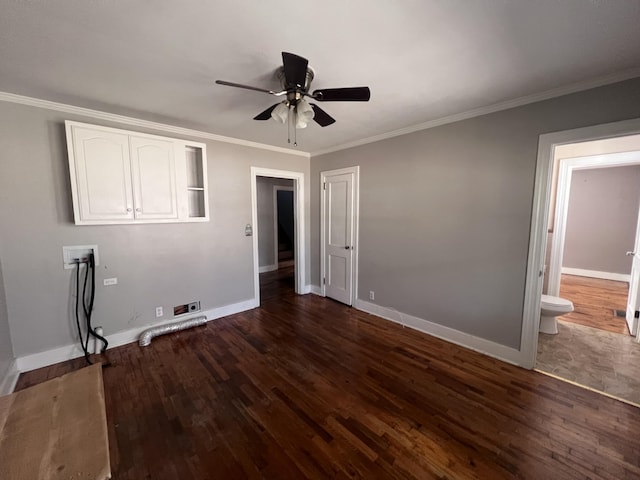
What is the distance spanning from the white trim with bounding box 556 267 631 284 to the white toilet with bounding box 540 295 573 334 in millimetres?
3759

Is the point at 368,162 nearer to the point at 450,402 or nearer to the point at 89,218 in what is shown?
the point at 450,402

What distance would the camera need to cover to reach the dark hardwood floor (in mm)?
1542

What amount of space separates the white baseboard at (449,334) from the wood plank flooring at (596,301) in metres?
1.82

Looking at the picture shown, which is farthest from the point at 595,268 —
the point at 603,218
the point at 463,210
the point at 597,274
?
the point at 463,210

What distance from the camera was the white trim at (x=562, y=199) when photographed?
379 centimetres

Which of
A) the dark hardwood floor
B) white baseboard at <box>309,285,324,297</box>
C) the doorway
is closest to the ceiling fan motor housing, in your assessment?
the doorway

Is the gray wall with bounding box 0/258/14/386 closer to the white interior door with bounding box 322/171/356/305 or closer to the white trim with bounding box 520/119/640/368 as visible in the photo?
the white interior door with bounding box 322/171/356/305

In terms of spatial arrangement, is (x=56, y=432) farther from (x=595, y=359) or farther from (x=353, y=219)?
(x=595, y=359)

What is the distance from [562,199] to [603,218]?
2811mm

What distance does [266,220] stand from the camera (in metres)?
6.42

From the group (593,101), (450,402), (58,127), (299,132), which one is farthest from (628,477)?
(58,127)

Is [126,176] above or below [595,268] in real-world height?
above

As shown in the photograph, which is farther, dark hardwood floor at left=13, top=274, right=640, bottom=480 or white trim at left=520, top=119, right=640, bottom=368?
white trim at left=520, top=119, right=640, bottom=368

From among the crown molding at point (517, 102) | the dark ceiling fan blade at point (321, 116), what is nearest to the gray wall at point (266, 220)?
the crown molding at point (517, 102)
